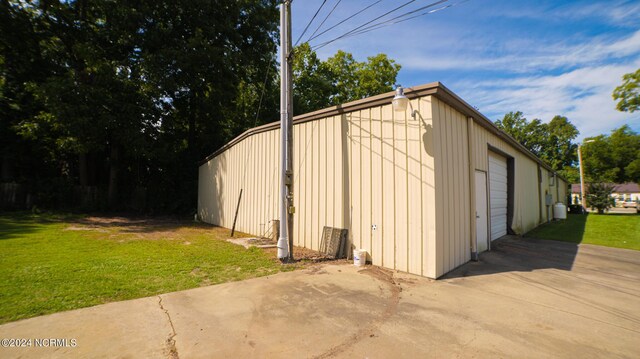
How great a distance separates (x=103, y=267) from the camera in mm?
5051

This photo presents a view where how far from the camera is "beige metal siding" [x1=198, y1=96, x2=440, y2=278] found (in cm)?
493

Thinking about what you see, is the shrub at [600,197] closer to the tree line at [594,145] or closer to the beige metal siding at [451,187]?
the tree line at [594,145]

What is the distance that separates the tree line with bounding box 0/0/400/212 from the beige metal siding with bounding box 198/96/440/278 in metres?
8.30

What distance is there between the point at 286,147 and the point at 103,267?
4.27m

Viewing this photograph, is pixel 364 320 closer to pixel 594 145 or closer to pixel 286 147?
pixel 286 147

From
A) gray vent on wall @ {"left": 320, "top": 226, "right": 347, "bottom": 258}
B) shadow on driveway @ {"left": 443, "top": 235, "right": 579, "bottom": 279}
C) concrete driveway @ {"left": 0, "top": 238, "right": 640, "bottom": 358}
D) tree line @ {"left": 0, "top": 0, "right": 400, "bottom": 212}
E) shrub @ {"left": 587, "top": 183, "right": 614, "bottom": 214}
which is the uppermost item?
tree line @ {"left": 0, "top": 0, "right": 400, "bottom": 212}

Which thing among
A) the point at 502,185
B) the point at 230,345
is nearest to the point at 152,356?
the point at 230,345

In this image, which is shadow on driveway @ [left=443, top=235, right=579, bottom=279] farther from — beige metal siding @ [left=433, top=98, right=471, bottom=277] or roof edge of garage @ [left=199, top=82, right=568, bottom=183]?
roof edge of garage @ [left=199, top=82, right=568, bottom=183]

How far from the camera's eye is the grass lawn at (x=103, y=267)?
143 inches

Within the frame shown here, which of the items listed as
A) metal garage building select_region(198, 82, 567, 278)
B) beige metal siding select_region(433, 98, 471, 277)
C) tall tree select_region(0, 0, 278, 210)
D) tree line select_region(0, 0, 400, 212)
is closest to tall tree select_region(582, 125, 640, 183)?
metal garage building select_region(198, 82, 567, 278)

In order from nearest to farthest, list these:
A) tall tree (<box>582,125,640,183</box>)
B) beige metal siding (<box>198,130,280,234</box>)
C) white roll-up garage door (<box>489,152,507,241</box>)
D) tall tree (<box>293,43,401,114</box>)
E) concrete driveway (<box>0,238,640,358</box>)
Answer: concrete driveway (<box>0,238,640,358</box>)
white roll-up garage door (<box>489,152,507,241</box>)
beige metal siding (<box>198,130,280,234</box>)
tall tree (<box>293,43,401,114</box>)
tall tree (<box>582,125,640,183</box>)

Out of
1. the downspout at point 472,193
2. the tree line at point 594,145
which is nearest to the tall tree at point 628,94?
the tree line at point 594,145

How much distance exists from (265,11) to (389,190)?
18083mm

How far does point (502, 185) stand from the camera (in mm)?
9188
